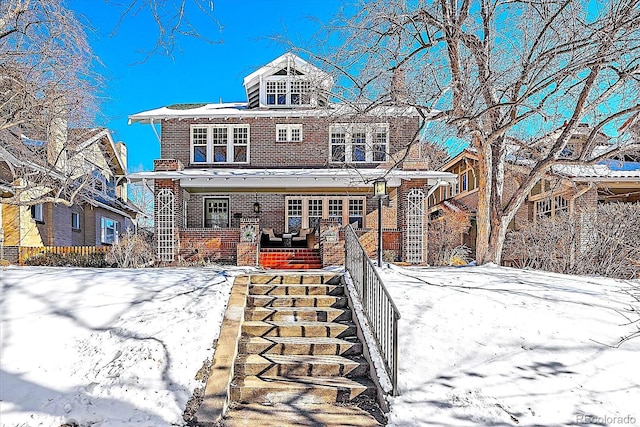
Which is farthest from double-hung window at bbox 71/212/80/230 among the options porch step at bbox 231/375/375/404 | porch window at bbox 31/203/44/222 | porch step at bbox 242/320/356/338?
porch step at bbox 231/375/375/404

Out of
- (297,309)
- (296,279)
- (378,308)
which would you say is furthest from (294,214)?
(378,308)

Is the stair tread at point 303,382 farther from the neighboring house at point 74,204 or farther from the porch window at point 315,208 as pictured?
the porch window at point 315,208

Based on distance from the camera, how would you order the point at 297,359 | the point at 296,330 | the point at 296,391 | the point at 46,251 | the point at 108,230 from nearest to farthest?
the point at 296,391 → the point at 297,359 → the point at 296,330 → the point at 46,251 → the point at 108,230

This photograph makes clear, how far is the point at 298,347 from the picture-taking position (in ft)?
18.2

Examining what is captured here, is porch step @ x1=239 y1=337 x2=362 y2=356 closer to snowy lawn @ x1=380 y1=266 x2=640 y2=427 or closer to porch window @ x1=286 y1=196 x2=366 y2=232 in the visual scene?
snowy lawn @ x1=380 y1=266 x2=640 y2=427

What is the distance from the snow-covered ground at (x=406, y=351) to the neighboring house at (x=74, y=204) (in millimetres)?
6885

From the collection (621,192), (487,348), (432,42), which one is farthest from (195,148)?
(621,192)

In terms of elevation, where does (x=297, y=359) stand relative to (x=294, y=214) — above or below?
below

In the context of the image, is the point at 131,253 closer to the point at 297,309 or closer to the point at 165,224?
the point at 165,224

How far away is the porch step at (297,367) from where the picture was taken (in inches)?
200

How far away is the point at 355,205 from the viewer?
1634 centimetres

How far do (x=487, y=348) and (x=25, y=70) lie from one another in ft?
35.2

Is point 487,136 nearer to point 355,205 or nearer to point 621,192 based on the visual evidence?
point 355,205

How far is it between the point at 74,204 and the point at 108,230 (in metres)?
4.17
